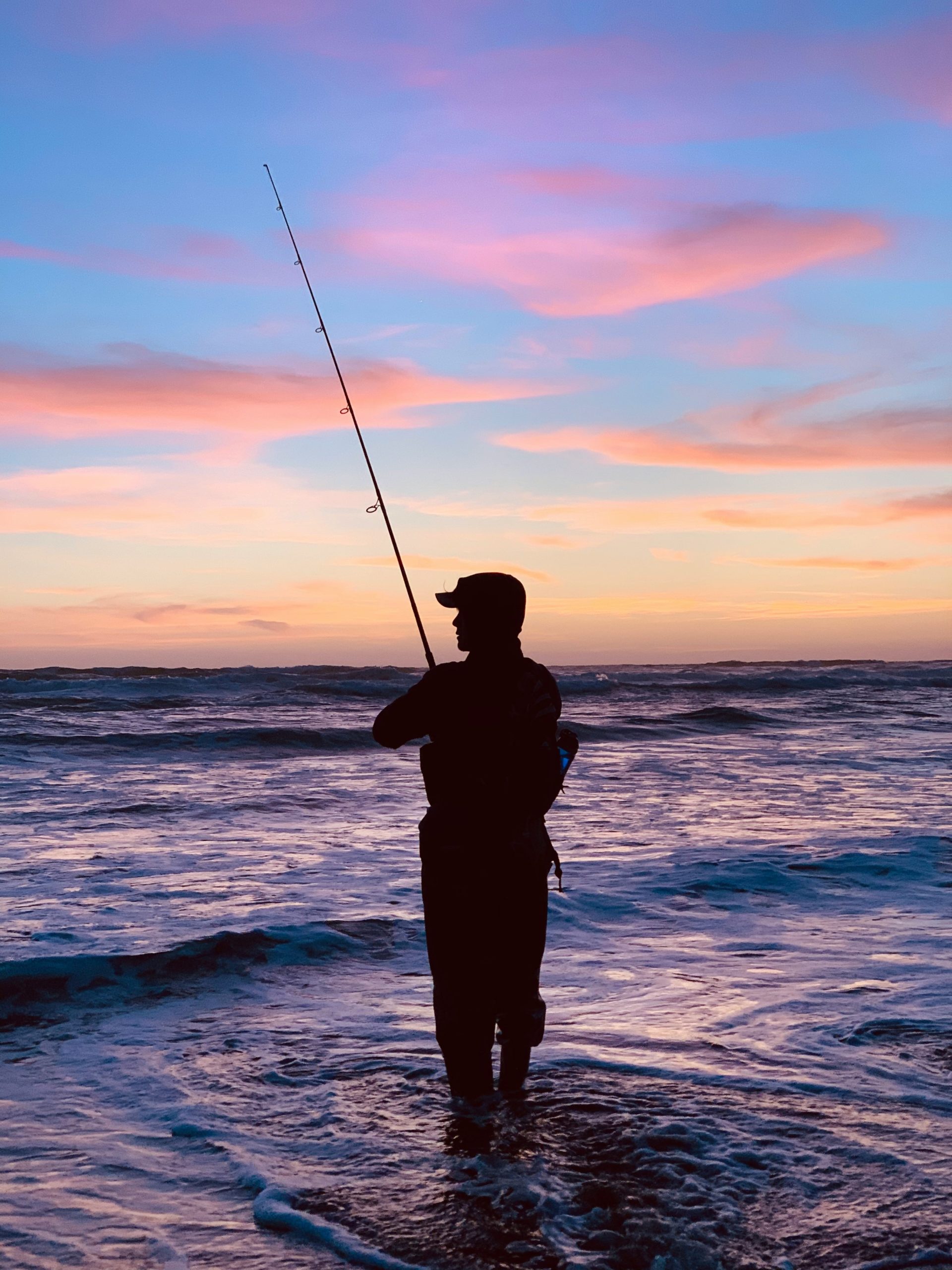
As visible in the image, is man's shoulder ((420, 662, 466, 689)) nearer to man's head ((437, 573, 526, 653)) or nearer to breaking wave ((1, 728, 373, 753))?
man's head ((437, 573, 526, 653))

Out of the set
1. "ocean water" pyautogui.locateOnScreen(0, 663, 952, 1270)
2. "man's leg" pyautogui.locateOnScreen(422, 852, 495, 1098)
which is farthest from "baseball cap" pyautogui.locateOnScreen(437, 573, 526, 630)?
"ocean water" pyautogui.locateOnScreen(0, 663, 952, 1270)

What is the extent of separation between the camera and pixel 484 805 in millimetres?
3453

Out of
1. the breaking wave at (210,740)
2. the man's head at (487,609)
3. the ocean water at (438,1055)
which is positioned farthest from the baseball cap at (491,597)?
the breaking wave at (210,740)

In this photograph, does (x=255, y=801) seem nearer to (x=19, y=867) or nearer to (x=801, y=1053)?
(x=19, y=867)

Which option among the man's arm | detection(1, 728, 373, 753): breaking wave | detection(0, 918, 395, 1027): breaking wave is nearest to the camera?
the man's arm

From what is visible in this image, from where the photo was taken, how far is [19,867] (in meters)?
8.20

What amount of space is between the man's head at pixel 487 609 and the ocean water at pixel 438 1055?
1569 mm

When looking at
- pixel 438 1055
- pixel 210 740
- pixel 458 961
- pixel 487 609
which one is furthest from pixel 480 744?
pixel 210 740

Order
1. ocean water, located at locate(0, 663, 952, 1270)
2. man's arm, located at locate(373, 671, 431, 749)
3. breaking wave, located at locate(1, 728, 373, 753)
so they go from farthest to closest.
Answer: breaking wave, located at locate(1, 728, 373, 753)
man's arm, located at locate(373, 671, 431, 749)
ocean water, located at locate(0, 663, 952, 1270)

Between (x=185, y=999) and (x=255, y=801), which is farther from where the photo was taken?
(x=255, y=801)

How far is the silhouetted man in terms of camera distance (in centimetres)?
345

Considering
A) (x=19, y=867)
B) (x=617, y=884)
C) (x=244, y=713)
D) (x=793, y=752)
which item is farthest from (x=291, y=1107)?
(x=244, y=713)

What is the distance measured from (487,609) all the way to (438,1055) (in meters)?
1.96

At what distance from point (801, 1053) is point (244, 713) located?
71.1 feet
